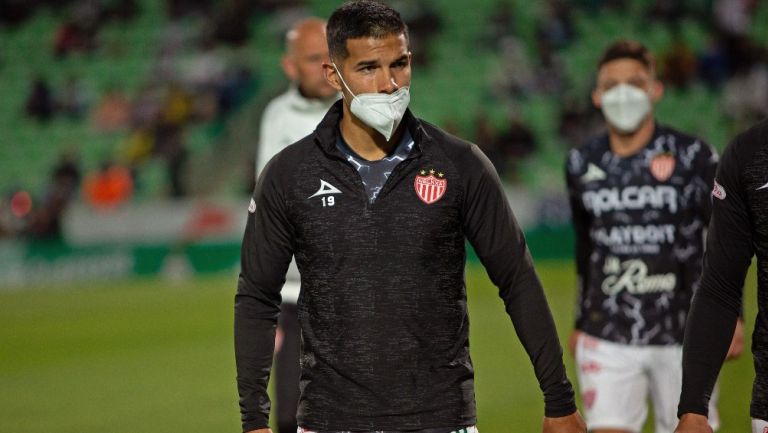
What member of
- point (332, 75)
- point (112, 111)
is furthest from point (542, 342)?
point (112, 111)

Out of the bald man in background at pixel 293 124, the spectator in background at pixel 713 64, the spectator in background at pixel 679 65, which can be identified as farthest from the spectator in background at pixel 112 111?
the bald man in background at pixel 293 124

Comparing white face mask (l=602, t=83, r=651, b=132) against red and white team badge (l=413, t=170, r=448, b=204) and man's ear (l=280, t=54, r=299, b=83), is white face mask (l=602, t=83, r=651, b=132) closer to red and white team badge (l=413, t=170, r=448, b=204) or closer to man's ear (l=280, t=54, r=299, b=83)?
man's ear (l=280, t=54, r=299, b=83)

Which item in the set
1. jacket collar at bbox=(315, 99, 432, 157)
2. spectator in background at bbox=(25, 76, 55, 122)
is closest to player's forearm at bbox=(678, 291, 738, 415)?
jacket collar at bbox=(315, 99, 432, 157)

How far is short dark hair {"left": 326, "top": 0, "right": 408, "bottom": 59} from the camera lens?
11.9 feet

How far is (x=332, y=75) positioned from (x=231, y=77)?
20.1 meters

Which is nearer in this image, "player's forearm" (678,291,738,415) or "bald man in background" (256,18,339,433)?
"player's forearm" (678,291,738,415)

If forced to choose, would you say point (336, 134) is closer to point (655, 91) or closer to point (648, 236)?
point (648, 236)

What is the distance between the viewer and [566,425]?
3.52 meters

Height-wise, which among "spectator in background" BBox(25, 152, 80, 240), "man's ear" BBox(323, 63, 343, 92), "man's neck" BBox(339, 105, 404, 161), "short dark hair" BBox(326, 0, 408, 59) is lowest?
"spectator in background" BBox(25, 152, 80, 240)

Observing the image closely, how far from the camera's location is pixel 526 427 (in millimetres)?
8109

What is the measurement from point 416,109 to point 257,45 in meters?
3.88

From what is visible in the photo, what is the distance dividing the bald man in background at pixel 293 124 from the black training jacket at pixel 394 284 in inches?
77.7

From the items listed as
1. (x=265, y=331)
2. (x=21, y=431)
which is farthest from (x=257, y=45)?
(x=265, y=331)

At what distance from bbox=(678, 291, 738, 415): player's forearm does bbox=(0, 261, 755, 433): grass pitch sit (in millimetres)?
4263
